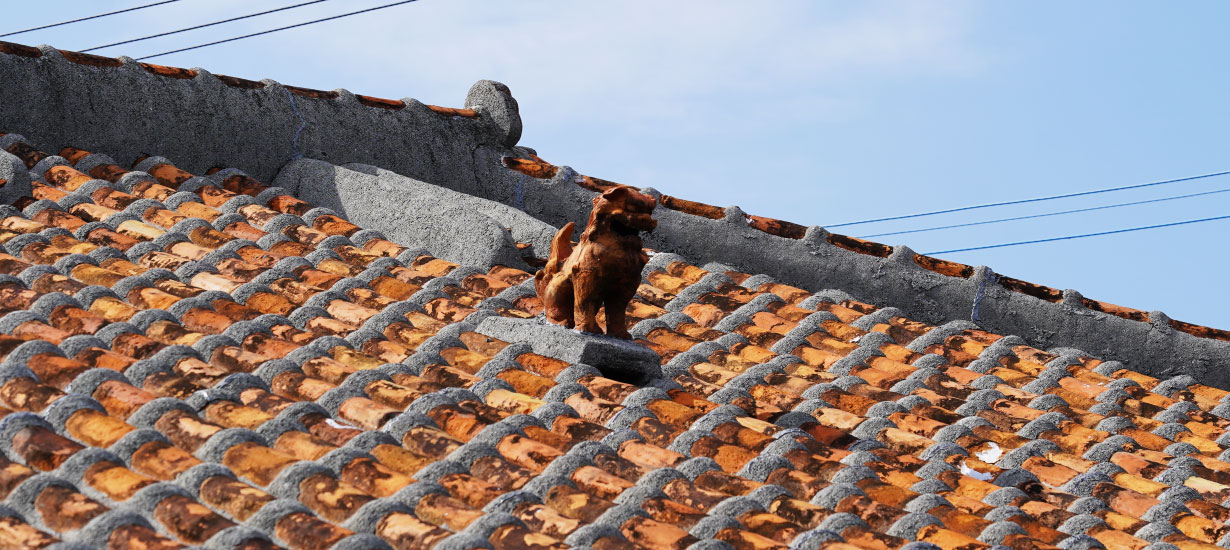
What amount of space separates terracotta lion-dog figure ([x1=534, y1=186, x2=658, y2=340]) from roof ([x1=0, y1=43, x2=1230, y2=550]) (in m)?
0.22

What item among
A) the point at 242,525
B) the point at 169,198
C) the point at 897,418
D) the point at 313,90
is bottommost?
the point at 242,525

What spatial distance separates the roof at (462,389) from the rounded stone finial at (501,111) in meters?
0.45

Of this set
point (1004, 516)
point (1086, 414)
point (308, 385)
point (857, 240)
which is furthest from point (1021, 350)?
point (308, 385)

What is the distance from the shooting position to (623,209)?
213 inches

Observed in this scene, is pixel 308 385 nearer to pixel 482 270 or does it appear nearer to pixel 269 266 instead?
pixel 269 266

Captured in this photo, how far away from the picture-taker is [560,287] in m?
5.64

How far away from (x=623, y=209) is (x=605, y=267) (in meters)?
0.23

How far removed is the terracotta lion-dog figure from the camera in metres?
5.42

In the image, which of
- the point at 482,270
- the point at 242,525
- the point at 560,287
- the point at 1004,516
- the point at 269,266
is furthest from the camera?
the point at 482,270

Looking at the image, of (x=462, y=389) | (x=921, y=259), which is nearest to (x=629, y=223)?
(x=462, y=389)

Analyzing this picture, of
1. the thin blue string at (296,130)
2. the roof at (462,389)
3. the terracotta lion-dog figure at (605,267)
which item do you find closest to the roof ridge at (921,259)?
the roof at (462,389)

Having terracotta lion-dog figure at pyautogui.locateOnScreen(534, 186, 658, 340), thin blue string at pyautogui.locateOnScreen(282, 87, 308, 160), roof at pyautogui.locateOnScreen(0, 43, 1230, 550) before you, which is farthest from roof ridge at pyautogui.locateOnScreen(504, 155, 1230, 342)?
terracotta lion-dog figure at pyautogui.locateOnScreen(534, 186, 658, 340)

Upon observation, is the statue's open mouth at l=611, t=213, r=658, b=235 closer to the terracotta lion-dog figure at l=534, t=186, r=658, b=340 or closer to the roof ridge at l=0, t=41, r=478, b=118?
the terracotta lion-dog figure at l=534, t=186, r=658, b=340

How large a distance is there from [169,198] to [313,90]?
1.64 m
